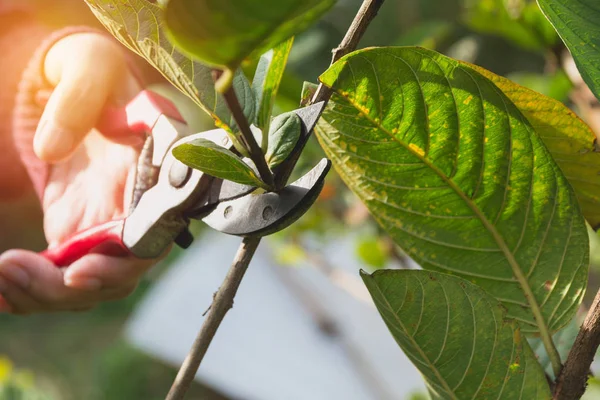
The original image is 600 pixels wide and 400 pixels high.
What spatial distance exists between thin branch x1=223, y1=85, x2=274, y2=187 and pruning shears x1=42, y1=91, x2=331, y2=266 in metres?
0.04

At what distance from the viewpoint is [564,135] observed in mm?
461

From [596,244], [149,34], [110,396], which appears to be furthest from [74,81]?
[110,396]

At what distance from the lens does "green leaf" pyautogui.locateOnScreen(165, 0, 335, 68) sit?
0.24m

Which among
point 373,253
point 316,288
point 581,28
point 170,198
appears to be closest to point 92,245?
point 170,198

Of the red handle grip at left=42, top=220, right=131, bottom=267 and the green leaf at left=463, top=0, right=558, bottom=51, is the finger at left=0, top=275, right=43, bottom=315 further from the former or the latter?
the green leaf at left=463, top=0, right=558, bottom=51

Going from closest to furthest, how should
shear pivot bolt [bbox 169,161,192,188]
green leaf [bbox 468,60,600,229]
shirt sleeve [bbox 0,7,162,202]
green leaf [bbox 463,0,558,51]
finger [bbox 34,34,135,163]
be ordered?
1. green leaf [bbox 468,60,600,229]
2. shear pivot bolt [bbox 169,161,192,188]
3. finger [bbox 34,34,135,163]
4. shirt sleeve [bbox 0,7,162,202]
5. green leaf [bbox 463,0,558,51]

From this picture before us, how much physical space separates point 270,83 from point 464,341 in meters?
0.22

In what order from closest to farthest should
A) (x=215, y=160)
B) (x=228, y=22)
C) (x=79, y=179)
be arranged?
1. (x=228, y=22)
2. (x=215, y=160)
3. (x=79, y=179)

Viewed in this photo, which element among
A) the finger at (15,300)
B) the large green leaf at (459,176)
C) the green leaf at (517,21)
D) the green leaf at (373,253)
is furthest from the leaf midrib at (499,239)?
the green leaf at (373,253)

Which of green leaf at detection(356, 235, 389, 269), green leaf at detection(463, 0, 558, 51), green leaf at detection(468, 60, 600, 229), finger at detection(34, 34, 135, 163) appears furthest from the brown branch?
green leaf at detection(356, 235, 389, 269)

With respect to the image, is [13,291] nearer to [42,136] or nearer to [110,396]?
[42,136]

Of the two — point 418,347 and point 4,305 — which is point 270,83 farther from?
point 4,305

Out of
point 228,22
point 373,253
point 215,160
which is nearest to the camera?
point 228,22

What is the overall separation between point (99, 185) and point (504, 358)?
1.88 feet
